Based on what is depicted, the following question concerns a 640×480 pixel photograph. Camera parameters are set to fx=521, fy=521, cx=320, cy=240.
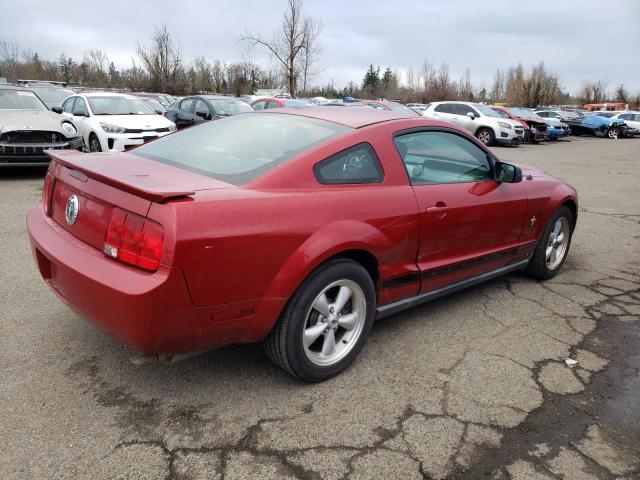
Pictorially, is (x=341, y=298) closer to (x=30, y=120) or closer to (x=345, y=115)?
(x=345, y=115)

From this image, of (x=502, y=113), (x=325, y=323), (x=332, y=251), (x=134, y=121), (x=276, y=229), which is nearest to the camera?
(x=276, y=229)

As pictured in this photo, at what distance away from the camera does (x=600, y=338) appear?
3.66 m

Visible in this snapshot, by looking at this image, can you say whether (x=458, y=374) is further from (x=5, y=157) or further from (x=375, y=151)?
(x=5, y=157)

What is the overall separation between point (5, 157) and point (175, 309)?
26.4ft

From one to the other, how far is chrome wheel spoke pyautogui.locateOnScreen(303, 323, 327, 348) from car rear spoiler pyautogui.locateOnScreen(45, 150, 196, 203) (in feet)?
3.17

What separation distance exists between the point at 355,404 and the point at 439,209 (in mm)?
1348

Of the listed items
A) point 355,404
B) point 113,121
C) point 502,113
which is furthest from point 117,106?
point 502,113

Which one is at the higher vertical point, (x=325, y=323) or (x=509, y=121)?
(x=509, y=121)

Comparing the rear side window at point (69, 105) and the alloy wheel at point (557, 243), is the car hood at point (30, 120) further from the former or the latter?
the alloy wheel at point (557, 243)

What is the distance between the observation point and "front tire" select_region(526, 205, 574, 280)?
15.0ft

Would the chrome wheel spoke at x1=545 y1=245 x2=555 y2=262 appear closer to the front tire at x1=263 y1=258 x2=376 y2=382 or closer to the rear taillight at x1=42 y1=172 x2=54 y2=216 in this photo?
the front tire at x1=263 y1=258 x2=376 y2=382

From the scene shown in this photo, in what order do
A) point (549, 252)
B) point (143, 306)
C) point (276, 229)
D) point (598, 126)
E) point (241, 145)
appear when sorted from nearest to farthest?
point (143, 306) < point (276, 229) < point (241, 145) < point (549, 252) < point (598, 126)

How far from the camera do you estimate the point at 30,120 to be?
9.08 meters

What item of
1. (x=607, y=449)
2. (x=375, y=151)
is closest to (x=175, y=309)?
(x=375, y=151)
